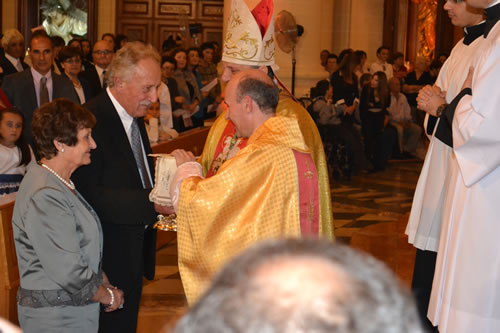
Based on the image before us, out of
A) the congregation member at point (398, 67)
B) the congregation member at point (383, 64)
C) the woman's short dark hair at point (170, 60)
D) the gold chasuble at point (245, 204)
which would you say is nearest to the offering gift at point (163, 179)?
the gold chasuble at point (245, 204)

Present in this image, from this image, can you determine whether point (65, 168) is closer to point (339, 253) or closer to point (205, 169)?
point (205, 169)

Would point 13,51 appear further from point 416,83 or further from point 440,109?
point 416,83

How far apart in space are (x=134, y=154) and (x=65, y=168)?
1.43 feet

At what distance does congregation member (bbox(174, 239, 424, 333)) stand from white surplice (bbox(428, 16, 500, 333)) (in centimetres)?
247

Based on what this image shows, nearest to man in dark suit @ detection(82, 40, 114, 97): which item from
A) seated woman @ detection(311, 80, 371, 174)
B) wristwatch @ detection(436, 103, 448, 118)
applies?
seated woman @ detection(311, 80, 371, 174)

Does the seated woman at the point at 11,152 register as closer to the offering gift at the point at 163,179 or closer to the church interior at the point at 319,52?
the church interior at the point at 319,52

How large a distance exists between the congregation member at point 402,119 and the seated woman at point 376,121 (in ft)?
1.32

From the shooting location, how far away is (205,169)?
4.10 m

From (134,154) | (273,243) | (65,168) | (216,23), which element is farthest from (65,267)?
(216,23)

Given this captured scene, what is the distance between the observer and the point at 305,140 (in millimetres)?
3900

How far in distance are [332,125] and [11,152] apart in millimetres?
6239

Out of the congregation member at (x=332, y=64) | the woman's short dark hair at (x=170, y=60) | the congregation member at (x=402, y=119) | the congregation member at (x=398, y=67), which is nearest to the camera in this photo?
the woman's short dark hair at (x=170, y=60)

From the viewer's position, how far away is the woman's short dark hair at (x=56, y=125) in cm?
304

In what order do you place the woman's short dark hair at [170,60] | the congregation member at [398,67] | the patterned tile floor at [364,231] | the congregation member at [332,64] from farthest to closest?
the congregation member at [398,67]
the congregation member at [332,64]
the woman's short dark hair at [170,60]
the patterned tile floor at [364,231]
